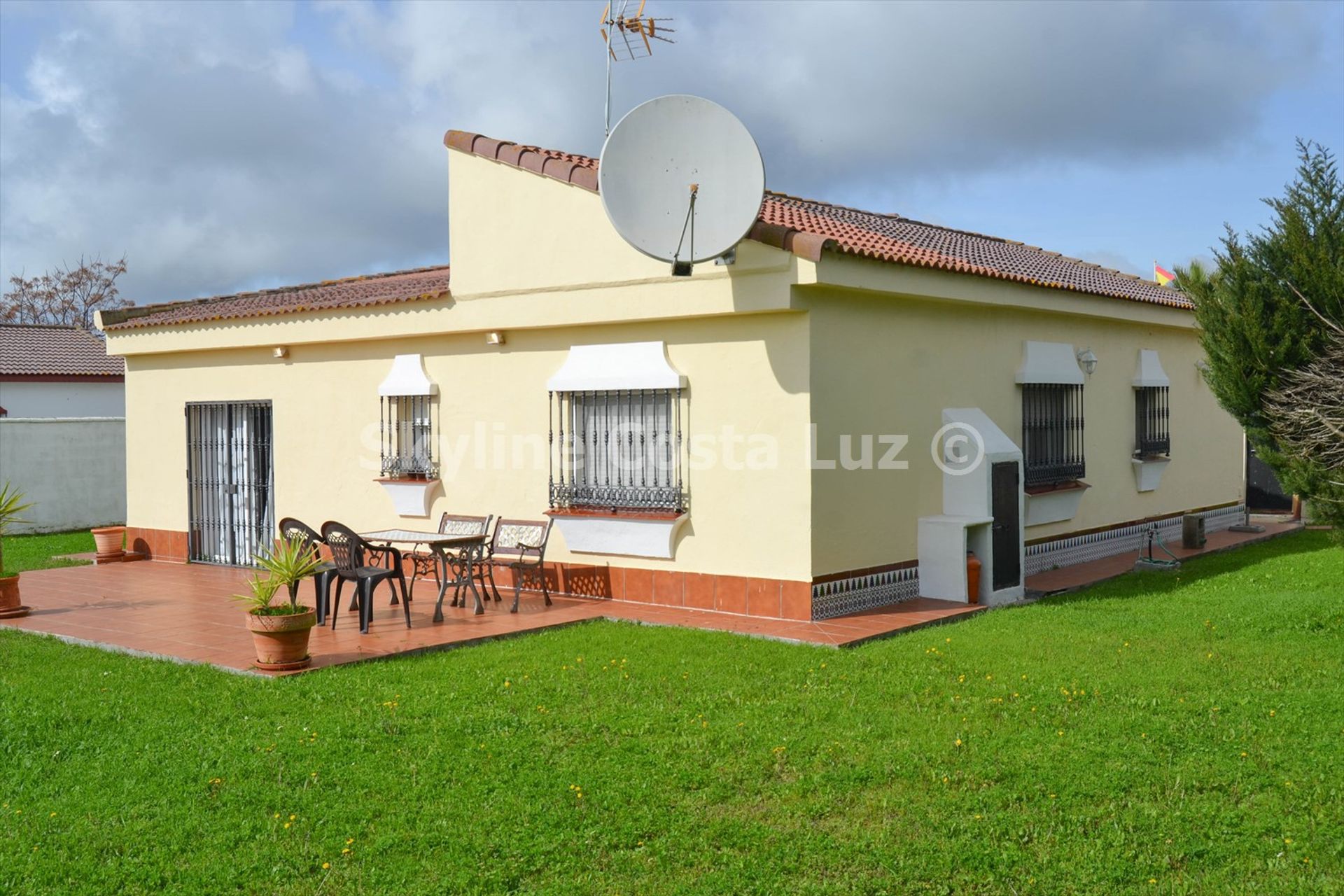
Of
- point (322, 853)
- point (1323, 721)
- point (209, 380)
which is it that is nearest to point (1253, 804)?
point (1323, 721)

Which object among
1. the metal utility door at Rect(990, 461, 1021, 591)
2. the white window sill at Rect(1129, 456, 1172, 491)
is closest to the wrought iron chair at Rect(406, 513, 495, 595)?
the metal utility door at Rect(990, 461, 1021, 591)

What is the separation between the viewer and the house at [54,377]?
28312 mm

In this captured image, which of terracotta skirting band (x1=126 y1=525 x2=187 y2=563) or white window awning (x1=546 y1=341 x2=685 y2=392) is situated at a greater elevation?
white window awning (x1=546 y1=341 x2=685 y2=392)

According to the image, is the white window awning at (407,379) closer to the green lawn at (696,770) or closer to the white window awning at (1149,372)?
the green lawn at (696,770)

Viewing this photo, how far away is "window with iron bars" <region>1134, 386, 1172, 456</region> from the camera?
14.9 meters

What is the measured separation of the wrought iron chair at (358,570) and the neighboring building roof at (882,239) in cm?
381

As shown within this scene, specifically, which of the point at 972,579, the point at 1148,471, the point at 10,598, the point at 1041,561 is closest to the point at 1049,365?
the point at 1041,561

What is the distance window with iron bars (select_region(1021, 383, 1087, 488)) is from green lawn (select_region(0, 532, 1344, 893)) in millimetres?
3909

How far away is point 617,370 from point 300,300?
219 inches

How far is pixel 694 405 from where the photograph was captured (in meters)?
10.6

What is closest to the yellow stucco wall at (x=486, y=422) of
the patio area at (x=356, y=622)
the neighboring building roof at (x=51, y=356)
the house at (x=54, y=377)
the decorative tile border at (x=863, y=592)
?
the decorative tile border at (x=863, y=592)

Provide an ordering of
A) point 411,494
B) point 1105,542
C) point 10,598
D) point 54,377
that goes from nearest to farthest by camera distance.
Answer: point 10,598
point 411,494
point 1105,542
point 54,377

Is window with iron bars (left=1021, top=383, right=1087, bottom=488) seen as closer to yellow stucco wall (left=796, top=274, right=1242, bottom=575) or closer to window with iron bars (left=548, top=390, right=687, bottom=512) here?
yellow stucco wall (left=796, top=274, right=1242, bottom=575)

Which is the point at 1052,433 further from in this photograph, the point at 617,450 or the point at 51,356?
the point at 51,356
